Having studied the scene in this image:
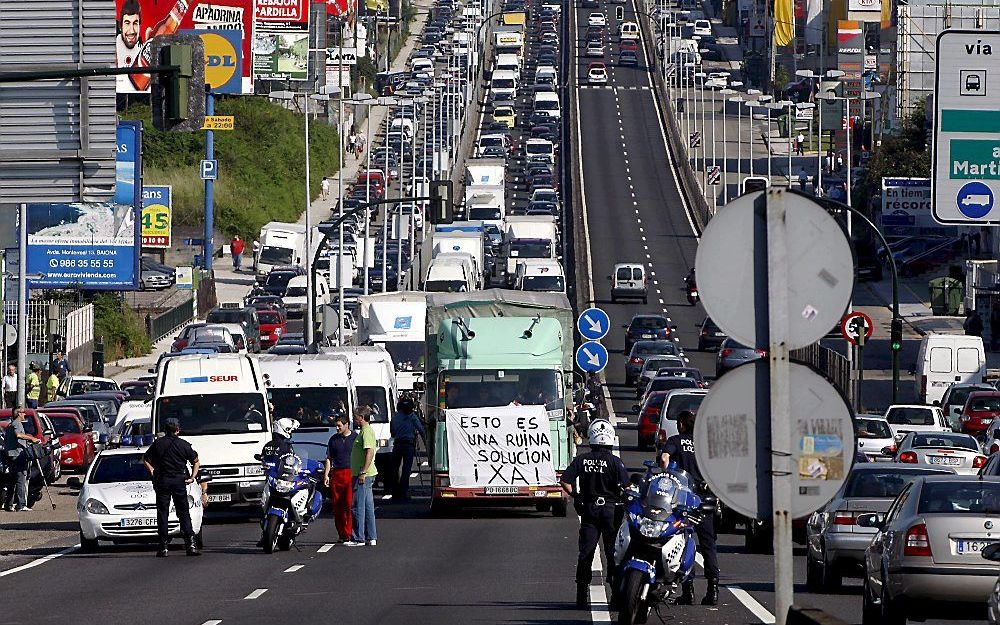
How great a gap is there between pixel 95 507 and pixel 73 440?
15640mm

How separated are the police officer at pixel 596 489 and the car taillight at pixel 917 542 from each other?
3.09m

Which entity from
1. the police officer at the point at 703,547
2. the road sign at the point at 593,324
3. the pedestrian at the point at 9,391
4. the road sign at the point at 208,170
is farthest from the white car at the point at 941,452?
the road sign at the point at 208,170

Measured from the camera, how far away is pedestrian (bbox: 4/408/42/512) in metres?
32.4

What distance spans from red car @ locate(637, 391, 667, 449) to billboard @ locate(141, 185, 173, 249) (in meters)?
40.2

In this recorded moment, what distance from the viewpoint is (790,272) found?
28.6 feet

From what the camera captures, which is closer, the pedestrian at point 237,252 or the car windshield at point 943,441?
the car windshield at point 943,441

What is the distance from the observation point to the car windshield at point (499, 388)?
31.2 meters

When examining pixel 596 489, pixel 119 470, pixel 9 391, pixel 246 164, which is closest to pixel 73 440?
pixel 9 391

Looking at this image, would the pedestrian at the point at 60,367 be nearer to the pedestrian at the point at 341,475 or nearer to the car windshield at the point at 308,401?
the car windshield at the point at 308,401

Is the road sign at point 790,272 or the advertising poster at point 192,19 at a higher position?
the advertising poster at point 192,19

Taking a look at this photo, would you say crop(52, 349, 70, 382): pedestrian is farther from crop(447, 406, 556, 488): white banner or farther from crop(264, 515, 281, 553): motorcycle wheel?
crop(264, 515, 281, 553): motorcycle wheel

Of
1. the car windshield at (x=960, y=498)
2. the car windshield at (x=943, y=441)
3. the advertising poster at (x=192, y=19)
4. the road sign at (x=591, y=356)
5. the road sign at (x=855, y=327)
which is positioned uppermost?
the advertising poster at (x=192, y=19)

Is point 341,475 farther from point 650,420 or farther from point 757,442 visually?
point 650,420

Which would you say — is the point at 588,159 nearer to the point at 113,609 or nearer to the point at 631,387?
the point at 631,387
